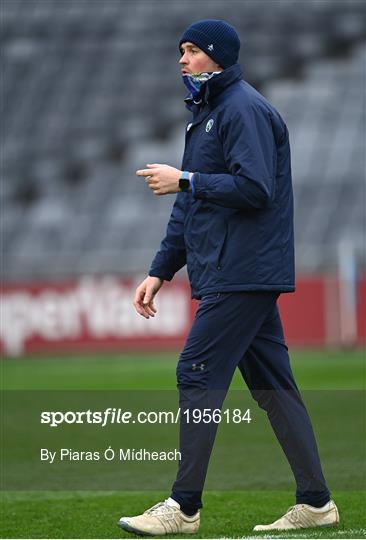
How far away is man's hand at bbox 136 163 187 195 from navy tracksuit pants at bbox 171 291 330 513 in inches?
16.8

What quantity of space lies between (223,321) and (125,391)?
8058 mm

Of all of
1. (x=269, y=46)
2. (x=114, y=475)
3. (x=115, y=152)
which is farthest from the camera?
(x=269, y=46)

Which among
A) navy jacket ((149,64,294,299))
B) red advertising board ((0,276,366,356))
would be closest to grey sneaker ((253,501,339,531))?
navy jacket ((149,64,294,299))

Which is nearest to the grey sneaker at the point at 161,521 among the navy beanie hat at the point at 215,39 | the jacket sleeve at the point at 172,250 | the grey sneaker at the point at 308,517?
the grey sneaker at the point at 308,517

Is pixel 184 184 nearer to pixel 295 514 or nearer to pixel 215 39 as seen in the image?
pixel 215 39

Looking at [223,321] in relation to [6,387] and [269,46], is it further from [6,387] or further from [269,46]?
[269,46]

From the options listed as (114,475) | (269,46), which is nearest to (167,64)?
(269,46)

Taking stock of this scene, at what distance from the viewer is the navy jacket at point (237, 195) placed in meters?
4.67

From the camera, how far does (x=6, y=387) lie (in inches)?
543

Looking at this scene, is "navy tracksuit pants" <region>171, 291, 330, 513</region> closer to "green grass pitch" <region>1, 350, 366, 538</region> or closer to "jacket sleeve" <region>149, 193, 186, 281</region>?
"green grass pitch" <region>1, 350, 366, 538</region>

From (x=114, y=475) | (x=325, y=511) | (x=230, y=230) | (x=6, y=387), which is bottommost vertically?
(x=6, y=387)

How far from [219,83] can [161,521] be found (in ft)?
5.32

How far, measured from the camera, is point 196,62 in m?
4.89

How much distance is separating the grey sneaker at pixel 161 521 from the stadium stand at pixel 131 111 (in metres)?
17.9
